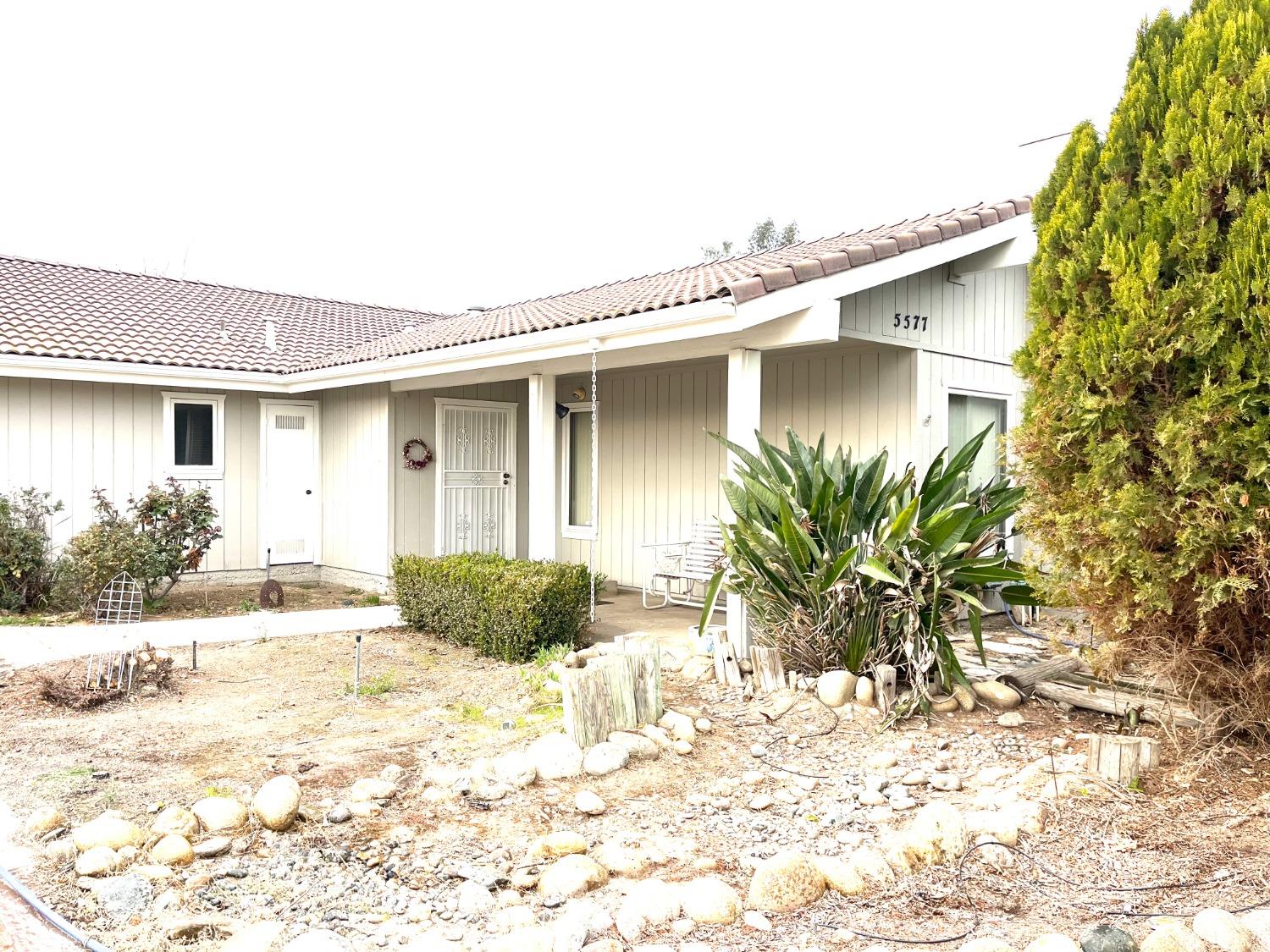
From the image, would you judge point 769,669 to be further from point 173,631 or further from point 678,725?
point 173,631

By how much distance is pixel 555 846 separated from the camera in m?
3.73

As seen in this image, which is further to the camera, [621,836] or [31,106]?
[31,106]

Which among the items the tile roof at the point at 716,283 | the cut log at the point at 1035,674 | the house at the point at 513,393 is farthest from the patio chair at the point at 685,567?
the cut log at the point at 1035,674

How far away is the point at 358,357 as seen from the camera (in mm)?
10703

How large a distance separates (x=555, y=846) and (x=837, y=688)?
7.92 ft

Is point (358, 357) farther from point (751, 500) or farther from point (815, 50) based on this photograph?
point (815, 50)

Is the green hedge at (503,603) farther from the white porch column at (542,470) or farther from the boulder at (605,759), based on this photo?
the boulder at (605,759)

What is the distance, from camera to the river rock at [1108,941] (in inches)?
107

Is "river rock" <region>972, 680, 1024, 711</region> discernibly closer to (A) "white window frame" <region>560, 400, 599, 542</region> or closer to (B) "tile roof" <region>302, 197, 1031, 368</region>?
(B) "tile roof" <region>302, 197, 1031, 368</region>

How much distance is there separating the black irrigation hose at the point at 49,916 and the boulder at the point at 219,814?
2.21ft

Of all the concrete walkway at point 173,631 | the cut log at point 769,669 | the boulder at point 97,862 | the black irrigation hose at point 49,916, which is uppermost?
the cut log at point 769,669

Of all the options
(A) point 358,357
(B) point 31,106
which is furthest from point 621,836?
(B) point 31,106

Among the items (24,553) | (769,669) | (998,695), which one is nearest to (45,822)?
(769,669)

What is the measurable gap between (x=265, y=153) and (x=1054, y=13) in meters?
27.3
